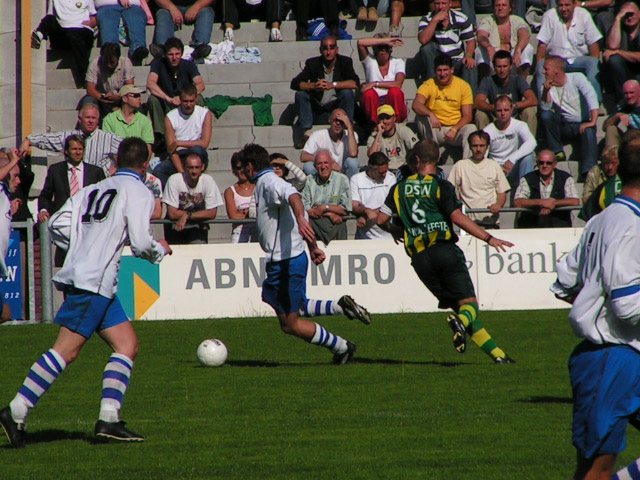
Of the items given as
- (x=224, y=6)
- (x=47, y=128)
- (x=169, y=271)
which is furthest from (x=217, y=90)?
(x=169, y=271)

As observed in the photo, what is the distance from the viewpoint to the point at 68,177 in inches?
627

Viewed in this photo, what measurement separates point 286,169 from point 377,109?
2612 millimetres

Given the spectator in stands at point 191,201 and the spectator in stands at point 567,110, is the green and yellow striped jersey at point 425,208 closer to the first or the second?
the spectator in stands at point 191,201

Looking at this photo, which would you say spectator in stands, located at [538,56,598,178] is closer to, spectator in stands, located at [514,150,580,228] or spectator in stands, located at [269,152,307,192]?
spectator in stands, located at [514,150,580,228]

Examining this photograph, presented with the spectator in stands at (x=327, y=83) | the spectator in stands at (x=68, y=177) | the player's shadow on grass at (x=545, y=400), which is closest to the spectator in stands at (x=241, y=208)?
the spectator in stands at (x=68, y=177)

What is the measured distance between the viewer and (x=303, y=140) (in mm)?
18750

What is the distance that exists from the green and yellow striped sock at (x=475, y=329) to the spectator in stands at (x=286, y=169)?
568 centimetres

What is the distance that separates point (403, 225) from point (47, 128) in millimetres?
10931

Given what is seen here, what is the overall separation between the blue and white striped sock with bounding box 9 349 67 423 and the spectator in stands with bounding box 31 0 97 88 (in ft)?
43.7

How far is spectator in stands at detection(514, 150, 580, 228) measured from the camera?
53.1ft

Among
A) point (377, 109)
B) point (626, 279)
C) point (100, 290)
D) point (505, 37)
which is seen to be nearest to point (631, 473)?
point (626, 279)

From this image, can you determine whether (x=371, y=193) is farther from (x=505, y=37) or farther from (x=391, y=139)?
(x=505, y=37)

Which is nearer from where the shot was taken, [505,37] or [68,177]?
[68,177]

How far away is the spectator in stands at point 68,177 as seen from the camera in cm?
1580
